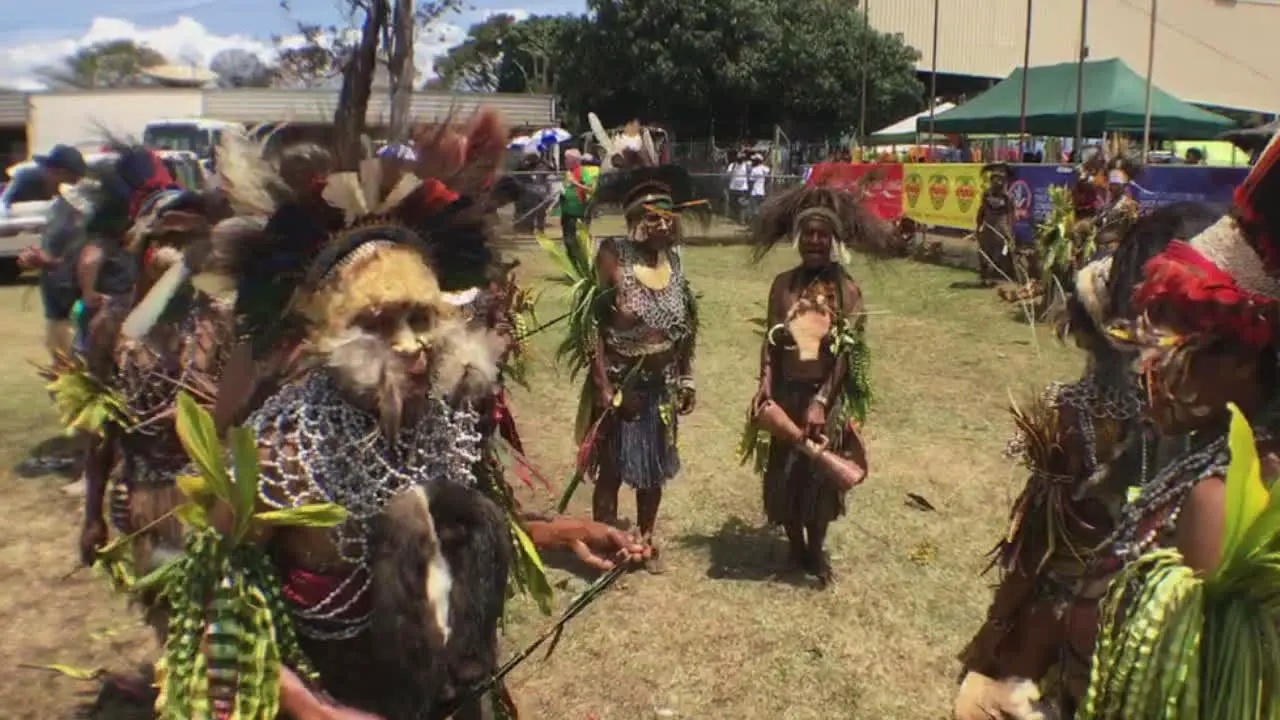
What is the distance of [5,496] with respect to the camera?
6.87 metres

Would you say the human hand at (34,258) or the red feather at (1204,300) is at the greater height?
the red feather at (1204,300)

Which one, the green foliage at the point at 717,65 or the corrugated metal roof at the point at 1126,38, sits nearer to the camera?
the green foliage at the point at 717,65

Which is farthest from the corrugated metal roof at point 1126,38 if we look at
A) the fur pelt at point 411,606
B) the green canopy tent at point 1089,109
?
the fur pelt at point 411,606

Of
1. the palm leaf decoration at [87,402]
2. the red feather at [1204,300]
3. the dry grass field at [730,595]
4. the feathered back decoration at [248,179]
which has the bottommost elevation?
the dry grass field at [730,595]

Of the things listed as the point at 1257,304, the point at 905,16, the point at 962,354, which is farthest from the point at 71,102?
the point at 905,16

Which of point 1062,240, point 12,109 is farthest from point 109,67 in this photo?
point 1062,240

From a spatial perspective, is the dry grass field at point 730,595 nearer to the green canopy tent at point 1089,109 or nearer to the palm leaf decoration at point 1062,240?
the palm leaf decoration at point 1062,240

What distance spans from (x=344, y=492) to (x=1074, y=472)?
2067 mm

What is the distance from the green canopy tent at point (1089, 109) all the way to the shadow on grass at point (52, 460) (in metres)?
16.8

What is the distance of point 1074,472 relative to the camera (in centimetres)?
316

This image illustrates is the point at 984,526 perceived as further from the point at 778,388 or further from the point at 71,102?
the point at 71,102

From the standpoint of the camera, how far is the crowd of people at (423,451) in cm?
196

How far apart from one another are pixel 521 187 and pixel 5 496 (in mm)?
5444

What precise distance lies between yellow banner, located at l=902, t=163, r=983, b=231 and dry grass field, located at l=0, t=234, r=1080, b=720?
8.65m
